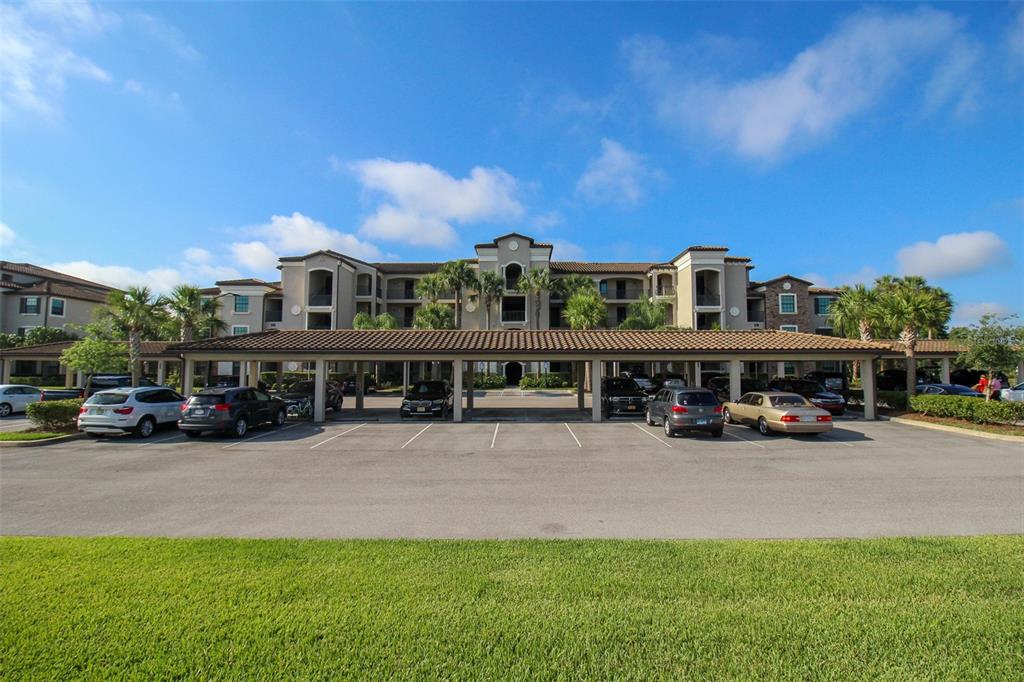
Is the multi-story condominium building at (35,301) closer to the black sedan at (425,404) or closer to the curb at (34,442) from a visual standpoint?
the curb at (34,442)

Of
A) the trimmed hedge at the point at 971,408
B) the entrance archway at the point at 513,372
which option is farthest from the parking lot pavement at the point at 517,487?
the entrance archway at the point at 513,372

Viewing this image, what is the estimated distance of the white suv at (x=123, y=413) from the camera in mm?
15148

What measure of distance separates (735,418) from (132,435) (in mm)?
21771

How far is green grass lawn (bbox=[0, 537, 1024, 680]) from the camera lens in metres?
3.36

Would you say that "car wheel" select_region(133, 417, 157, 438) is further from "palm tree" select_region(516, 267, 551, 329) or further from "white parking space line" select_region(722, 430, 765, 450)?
"palm tree" select_region(516, 267, 551, 329)

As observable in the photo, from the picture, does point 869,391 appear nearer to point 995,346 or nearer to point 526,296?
point 995,346

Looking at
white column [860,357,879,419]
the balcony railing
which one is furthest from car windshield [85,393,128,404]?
the balcony railing

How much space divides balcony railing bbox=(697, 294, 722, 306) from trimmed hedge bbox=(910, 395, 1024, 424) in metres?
23.6

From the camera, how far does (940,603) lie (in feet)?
13.7

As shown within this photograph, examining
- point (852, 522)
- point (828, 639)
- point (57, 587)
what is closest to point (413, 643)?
point (828, 639)

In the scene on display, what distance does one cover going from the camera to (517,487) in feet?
30.3

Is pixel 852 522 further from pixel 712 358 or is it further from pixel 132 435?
pixel 132 435

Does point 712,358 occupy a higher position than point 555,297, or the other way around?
point 555,297

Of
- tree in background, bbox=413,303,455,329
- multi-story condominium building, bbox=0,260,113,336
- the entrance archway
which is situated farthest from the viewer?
the entrance archway
